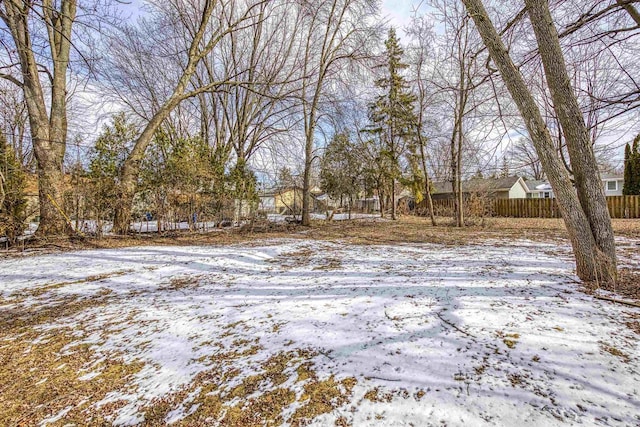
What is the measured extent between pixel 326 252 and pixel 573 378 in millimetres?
4676

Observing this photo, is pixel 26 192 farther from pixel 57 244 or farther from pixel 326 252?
pixel 326 252

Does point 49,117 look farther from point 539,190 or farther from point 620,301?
point 539,190

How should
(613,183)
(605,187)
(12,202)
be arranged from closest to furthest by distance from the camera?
(12,202), (605,187), (613,183)

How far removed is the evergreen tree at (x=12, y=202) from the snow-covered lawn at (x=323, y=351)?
3.12 meters

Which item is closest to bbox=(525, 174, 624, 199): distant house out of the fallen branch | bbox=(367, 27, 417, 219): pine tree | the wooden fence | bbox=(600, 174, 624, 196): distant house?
bbox=(600, 174, 624, 196): distant house

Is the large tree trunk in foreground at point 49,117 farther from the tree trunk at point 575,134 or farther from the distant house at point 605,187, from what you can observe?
the distant house at point 605,187

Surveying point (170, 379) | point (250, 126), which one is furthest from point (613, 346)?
point (250, 126)

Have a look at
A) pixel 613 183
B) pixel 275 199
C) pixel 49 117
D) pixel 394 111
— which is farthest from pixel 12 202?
pixel 613 183

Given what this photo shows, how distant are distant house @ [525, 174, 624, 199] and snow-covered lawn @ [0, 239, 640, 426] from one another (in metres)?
28.5

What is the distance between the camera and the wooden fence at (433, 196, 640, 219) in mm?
15867

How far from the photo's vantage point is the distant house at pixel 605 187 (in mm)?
27403

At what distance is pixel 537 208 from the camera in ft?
59.4

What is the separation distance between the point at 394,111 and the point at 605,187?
24.3 metres

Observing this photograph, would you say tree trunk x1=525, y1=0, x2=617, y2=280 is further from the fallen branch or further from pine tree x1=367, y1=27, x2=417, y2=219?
pine tree x1=367, y1=27, x2=417, y2=219
